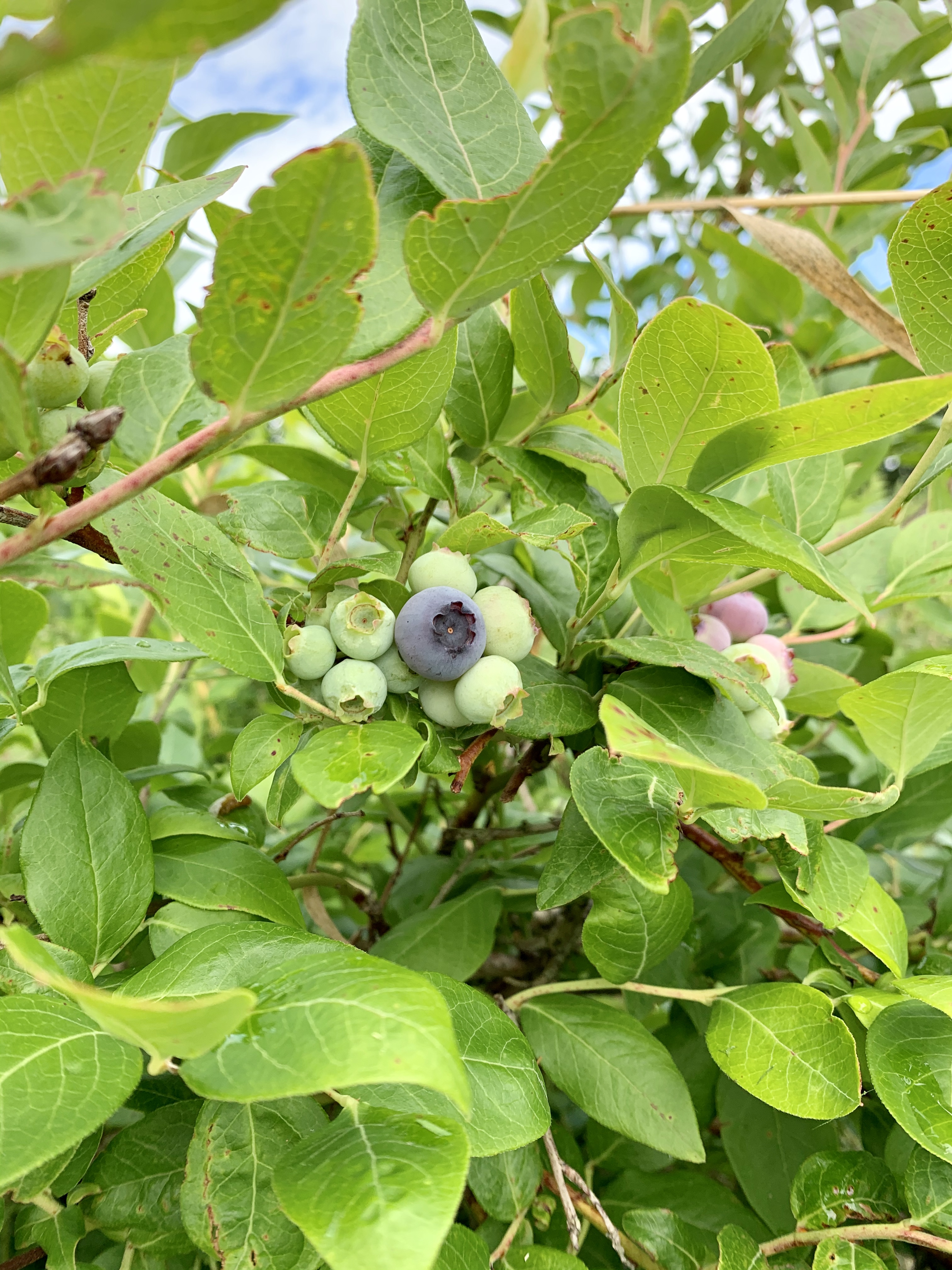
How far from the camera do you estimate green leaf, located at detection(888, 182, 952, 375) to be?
0.55 metres

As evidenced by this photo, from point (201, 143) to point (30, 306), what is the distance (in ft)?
1.60

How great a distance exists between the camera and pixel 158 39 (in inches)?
9.2

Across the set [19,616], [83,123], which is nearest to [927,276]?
[83,123]

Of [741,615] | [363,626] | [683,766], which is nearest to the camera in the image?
[683,766]

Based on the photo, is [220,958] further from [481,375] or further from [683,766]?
[481,375]

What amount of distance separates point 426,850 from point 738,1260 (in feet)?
2.17

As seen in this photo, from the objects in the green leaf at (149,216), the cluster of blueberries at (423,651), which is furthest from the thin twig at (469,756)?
the green leaf at (149,216)

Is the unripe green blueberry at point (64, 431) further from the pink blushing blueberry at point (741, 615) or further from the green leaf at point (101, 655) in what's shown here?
the pink blushing blueberry at point (741, 615)

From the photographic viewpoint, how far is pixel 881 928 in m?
0.60

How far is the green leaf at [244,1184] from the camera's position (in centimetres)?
47

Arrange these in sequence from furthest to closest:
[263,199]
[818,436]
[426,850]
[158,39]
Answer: [426,850]
[818,436]
[263,199]
[158,39]

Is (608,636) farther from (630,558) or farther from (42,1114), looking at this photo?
(42,1114)

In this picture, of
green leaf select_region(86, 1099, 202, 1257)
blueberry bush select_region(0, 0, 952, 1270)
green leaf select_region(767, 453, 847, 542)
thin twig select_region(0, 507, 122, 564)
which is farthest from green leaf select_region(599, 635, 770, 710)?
green leaf select_region(86, 1099, 202, 1257)

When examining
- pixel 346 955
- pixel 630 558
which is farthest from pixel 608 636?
pixel 346 955
